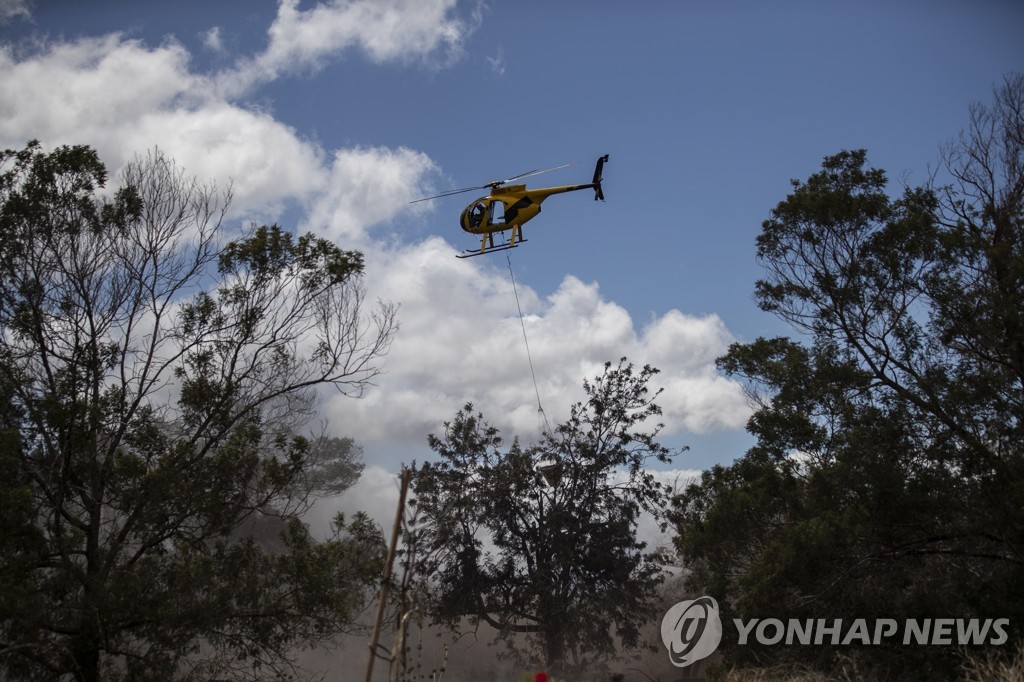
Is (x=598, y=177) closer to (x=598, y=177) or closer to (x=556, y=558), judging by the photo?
(x=598, y=177)

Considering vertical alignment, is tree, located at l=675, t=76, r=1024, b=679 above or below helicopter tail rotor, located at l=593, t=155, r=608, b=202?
below

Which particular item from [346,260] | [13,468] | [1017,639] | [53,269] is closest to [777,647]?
[1017,639]

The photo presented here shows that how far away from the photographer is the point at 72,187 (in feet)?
46.6

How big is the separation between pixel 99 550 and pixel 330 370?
4.88 metres

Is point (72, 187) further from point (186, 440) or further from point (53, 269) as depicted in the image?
point (186, 440)

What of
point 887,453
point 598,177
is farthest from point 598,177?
point 887,453

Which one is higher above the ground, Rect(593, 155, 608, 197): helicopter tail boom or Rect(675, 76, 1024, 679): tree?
Rect(593, 155, 608, 197): helicopter tail boom

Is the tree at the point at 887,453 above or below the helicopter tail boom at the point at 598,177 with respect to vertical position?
below

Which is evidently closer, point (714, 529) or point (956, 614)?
point (956, 614)

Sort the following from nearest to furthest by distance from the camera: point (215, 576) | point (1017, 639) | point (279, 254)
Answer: point (1017, 639), point (215, 576), point (279, 254)

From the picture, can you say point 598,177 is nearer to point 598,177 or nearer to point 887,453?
point 598,177

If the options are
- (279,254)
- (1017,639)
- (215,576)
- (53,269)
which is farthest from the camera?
(279,254)

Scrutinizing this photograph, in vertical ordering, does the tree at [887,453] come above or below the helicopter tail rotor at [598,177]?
below

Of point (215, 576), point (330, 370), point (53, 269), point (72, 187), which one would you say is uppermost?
point (72, 187)
